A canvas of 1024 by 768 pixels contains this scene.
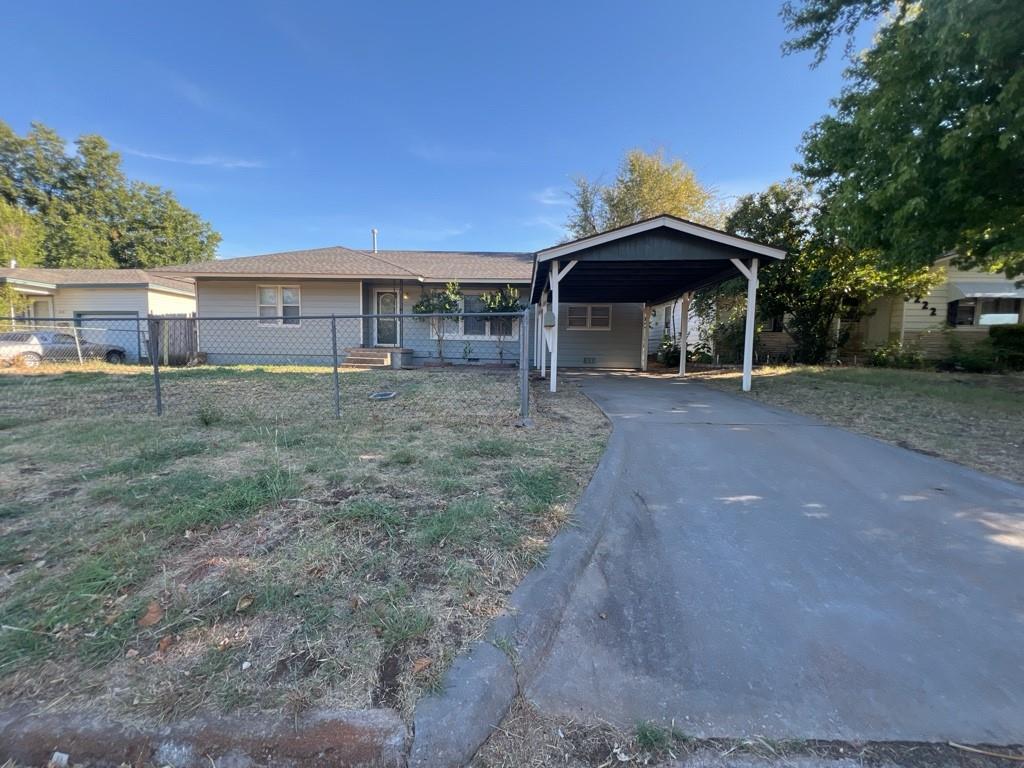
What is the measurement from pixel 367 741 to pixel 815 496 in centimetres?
369

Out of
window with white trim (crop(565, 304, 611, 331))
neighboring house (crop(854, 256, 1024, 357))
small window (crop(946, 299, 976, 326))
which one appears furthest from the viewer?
small window (crop(946, 299, 976, 326))

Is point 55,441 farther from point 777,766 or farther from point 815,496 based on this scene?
point 815,496

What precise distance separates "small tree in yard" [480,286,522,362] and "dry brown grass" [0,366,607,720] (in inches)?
334

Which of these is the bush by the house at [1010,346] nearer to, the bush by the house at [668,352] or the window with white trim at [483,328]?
the bush by the house at [668,352]

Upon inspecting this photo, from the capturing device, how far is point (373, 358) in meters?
13.1

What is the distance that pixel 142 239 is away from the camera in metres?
32.5

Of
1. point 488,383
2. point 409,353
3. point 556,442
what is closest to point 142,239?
point 409,353

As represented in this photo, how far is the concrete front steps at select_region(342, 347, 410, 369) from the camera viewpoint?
1307 centimetres

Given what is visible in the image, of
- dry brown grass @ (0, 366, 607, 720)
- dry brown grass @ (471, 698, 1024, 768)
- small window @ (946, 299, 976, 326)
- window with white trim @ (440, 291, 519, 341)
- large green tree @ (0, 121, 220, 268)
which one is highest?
large green tree @ (0, 121, 220, 268)

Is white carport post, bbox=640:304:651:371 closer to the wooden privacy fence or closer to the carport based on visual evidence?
the carport

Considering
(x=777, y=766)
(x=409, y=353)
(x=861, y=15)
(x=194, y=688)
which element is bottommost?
(x=777, y=766)

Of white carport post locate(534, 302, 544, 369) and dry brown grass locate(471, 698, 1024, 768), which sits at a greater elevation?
white carport post locate(534, 302, 544, 369)

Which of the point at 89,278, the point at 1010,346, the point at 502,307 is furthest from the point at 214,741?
the point at 89,278

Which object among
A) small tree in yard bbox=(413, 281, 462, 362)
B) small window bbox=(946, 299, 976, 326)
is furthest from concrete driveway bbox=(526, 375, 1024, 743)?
small window bbox=(946, 299, 976, 326)
